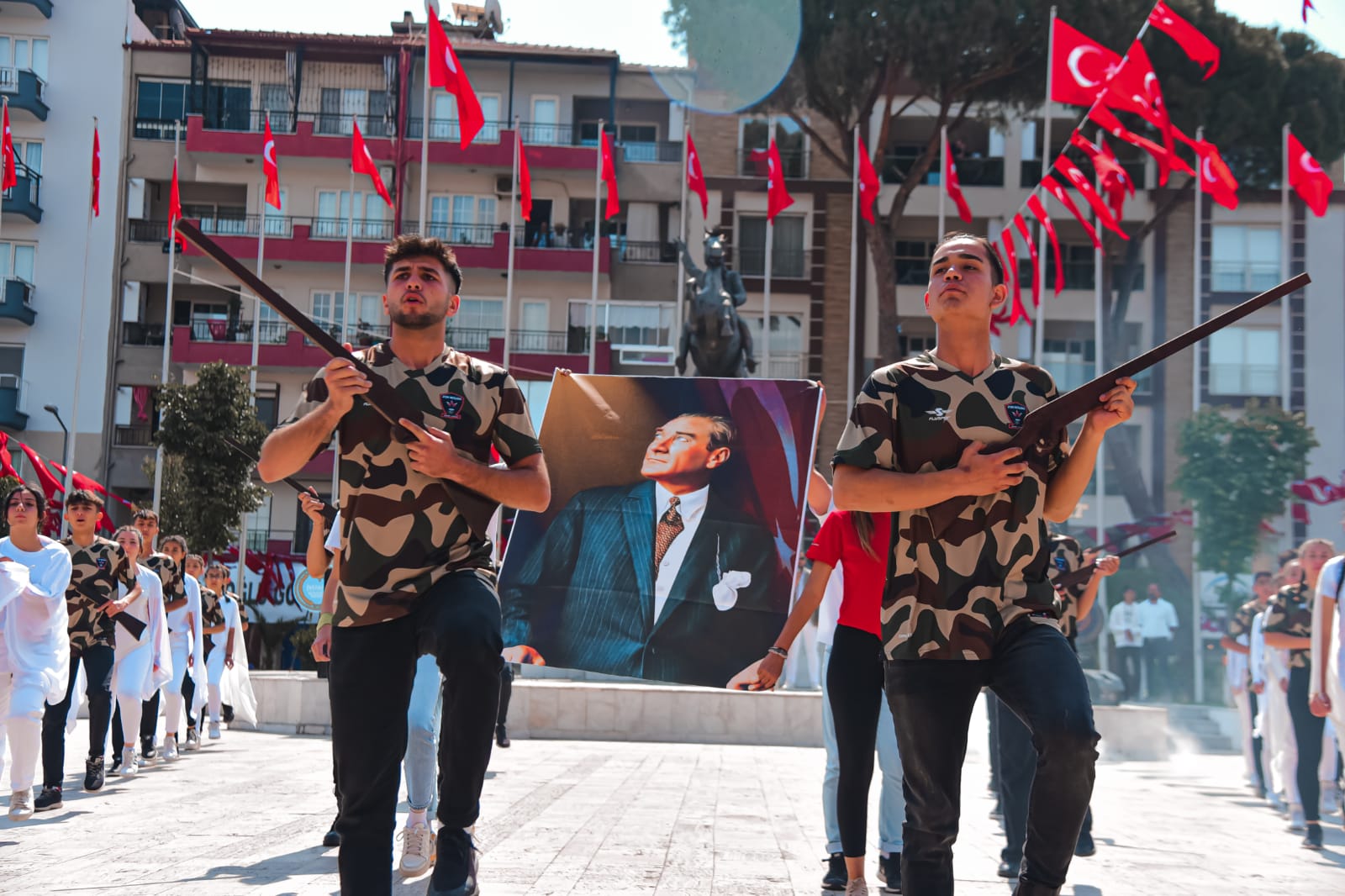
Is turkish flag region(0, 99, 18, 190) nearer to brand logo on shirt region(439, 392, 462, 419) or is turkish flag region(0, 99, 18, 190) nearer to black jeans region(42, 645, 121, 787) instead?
black jeans region(42, 645, 121, 787)

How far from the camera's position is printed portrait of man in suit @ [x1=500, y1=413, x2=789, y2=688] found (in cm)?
1036

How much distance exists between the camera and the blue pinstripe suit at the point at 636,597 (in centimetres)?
1034

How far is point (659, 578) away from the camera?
10.7 metres

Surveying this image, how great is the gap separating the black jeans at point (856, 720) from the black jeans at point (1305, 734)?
627cm

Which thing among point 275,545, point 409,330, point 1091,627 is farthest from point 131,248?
point 409,330

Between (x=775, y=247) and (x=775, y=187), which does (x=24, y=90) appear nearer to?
(x=775, y=247)

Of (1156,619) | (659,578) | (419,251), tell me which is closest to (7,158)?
(1156,619)

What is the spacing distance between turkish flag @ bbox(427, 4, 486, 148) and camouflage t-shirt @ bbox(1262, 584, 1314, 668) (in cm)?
2038

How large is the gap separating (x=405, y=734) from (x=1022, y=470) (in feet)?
6.74

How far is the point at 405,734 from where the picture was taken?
477 centimetres

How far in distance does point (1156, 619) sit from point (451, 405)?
973 inches

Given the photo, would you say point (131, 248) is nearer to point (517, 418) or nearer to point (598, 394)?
point (598, 394)

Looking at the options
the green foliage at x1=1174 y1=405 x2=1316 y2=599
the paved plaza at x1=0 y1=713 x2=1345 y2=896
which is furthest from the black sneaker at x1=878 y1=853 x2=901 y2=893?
the green foliage at x1=1174 y1=405 x2=1316 y2=599

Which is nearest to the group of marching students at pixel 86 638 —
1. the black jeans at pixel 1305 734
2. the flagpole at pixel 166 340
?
the black jeans at pixel 1305 734
